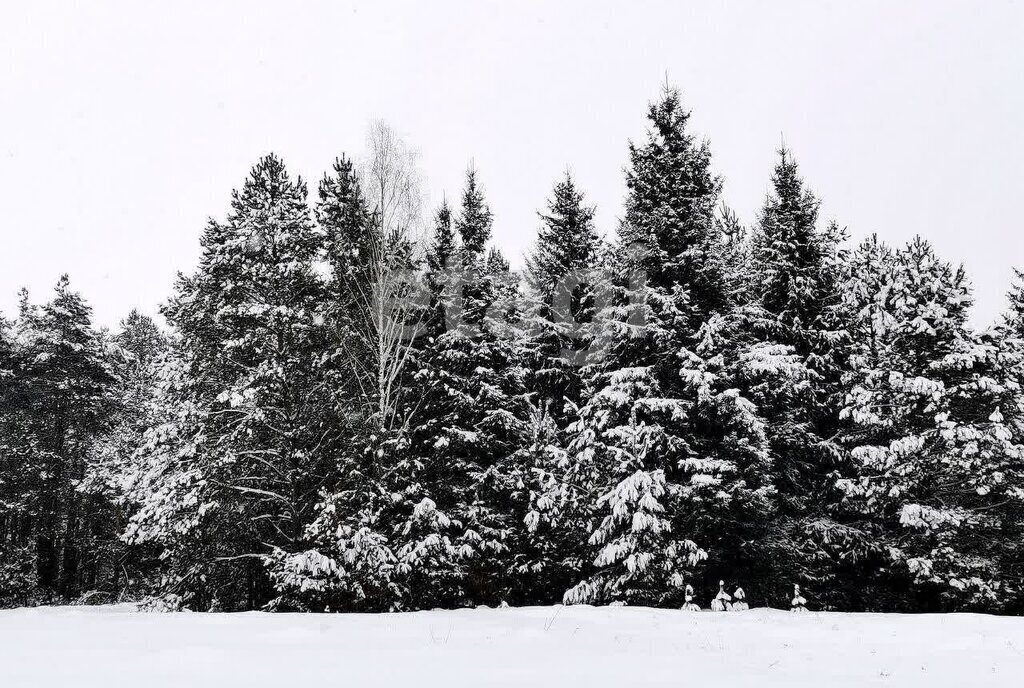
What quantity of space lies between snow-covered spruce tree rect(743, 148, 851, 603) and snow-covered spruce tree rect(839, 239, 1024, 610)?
82 centimetres

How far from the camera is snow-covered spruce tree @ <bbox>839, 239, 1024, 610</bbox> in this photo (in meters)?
17.0

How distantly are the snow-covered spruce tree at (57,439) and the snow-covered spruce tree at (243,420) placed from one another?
18026 mm

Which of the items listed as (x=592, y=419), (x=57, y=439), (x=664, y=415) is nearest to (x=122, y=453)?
(x=57, y=439)

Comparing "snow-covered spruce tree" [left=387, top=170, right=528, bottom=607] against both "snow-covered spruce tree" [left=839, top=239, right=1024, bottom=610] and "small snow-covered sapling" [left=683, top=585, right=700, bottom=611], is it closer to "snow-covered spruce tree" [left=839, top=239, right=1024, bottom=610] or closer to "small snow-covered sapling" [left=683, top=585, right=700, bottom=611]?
"small snow-covered sapling" [left=683, top=585, right=700, bottom=611]

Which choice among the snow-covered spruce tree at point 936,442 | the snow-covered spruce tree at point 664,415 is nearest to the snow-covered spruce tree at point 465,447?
the snow-covered spruce tree at point 664,415

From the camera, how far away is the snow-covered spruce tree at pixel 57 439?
3153cm

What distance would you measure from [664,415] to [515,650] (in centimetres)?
876

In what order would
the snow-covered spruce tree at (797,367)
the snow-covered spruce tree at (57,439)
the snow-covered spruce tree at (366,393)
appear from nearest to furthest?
the snow-covered spruce tree at (366,393) → the snow-covered spruce tree at (797,367) → the snow-covered spruce tree at (57,439)

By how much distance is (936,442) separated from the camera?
17609mm

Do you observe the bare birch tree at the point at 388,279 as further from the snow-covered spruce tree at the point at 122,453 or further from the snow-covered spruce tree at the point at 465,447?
the snow-covered spruce tree at the point at 122,453

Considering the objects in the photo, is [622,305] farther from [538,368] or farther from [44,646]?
[44,646]

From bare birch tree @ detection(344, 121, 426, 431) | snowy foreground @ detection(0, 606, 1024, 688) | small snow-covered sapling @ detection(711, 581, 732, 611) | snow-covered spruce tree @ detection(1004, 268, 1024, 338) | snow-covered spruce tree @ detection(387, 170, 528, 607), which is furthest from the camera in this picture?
snow-covered spruce tree @ detection(1004, 268, 1024, 338)

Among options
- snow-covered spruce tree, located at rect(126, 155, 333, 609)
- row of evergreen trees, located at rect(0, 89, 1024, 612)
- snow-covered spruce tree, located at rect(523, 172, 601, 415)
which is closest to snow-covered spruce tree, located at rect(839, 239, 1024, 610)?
row of evergreen trees, located at rect(0, 89, 1024, 612)

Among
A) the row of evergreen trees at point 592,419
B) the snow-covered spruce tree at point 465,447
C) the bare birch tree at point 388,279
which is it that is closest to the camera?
the row of evergreen trees at point 592,419
